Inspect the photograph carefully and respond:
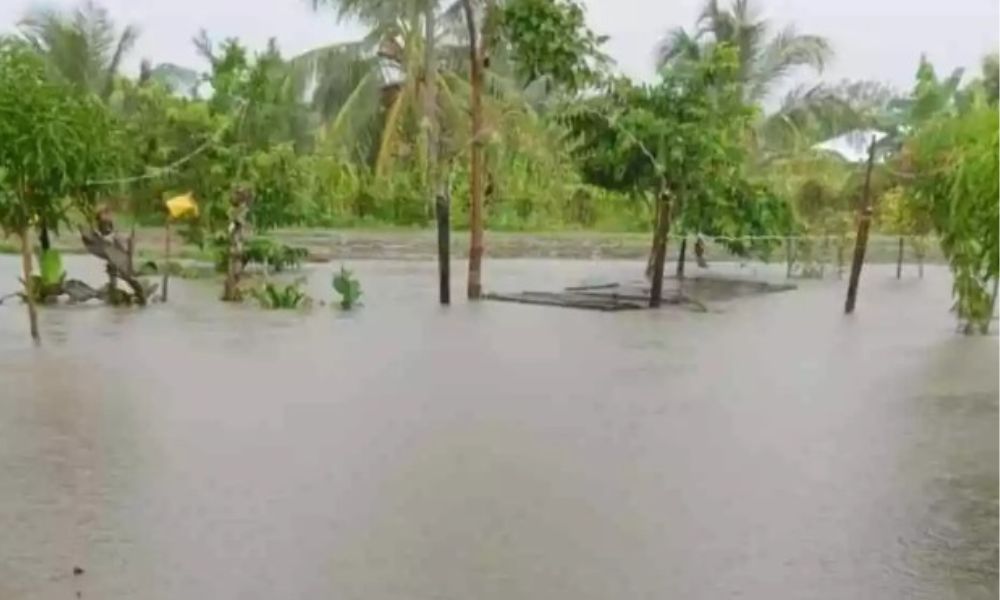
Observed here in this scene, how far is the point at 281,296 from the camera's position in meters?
3.44

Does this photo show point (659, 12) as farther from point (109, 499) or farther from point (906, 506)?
point (109, 499)

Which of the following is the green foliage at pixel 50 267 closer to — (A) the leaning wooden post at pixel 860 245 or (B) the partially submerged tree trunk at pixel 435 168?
(B) the partially submerged tree trunk at pixel 435 168

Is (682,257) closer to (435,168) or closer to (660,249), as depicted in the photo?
(660,249)

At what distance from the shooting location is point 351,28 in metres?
3.11

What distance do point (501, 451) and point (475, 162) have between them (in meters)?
1.35

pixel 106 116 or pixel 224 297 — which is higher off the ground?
pixel 106 116

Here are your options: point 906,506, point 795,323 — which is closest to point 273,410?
point 906,506

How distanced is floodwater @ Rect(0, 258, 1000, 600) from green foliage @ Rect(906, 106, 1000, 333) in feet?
0.33

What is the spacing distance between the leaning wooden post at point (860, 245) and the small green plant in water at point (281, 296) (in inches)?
45.9

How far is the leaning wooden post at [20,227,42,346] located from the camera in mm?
2896

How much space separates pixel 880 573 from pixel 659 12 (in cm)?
164

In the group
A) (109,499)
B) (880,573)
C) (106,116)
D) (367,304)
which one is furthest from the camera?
(367,304)

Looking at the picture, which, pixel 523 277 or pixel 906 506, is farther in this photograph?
pixel 523 277

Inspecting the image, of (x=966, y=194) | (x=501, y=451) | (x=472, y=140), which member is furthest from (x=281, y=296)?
(x=966, y=194)
